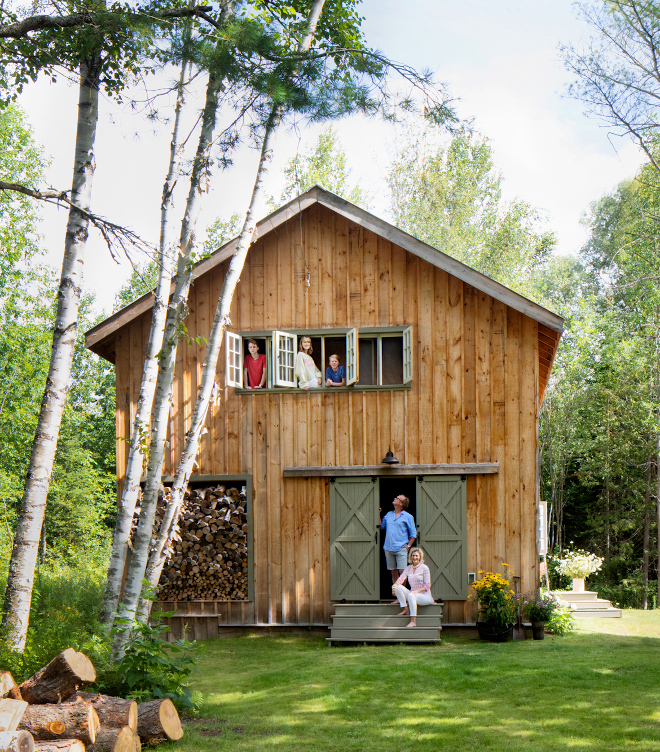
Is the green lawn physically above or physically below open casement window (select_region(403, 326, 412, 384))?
below

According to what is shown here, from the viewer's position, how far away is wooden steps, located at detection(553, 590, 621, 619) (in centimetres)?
1546

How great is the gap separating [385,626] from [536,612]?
7.27 ft

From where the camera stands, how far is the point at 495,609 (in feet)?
34.8

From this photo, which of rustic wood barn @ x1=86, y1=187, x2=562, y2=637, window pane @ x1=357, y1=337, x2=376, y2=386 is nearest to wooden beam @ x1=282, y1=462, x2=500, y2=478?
rustic wood barn @ x1=86, y1=187, x2=562, y2=637

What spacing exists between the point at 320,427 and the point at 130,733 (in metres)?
6.73

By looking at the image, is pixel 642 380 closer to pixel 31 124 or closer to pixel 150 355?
pixel 150 355

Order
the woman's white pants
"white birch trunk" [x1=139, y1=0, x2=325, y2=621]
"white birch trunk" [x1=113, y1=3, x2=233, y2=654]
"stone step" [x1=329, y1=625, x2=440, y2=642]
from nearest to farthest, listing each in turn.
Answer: "white birch trunk" [x1=113, y1=3, x2=233, y2=654] → "white birch trunk" [x1=139, y1=0, x2=325, y2=621] → "stone step" [x1=329, y1=625, x2=440, y2=642] → the woman's white pants

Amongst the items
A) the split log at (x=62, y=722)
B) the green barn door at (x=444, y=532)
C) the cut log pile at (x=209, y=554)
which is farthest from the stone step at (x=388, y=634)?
the split log at (x=62, y=722)

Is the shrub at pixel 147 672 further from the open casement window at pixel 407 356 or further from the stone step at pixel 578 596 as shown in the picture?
the stone step at pixel 578 596

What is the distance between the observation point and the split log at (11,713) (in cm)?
491

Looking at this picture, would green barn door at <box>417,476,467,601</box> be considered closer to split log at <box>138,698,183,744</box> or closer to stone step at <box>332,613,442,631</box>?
stone step at <box>332,613,442,631</box>

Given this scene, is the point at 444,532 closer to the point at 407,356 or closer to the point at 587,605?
the point at 407,356

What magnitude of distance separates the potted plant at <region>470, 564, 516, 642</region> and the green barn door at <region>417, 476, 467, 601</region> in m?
0.45

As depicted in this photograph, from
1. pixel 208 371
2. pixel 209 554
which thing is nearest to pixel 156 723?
pixel 208 371
